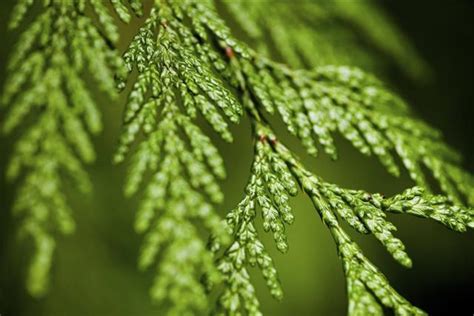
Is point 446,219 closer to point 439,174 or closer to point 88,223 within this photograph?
point 439,174

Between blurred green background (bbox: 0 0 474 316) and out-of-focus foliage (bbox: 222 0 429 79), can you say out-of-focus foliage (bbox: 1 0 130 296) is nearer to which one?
out-of-focus foliage (bbox: 222 0 429 79)

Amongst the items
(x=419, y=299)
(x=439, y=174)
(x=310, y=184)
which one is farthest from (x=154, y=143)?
(x=419, y=299)

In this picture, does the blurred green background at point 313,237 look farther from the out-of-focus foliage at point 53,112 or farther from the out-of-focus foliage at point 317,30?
the out-of-focus foliage at point 53,112

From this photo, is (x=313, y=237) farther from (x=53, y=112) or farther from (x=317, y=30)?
(x=53, y=112)

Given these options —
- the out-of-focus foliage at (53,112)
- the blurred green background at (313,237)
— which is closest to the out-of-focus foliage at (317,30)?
the out-of-focus foliage at (53,112)

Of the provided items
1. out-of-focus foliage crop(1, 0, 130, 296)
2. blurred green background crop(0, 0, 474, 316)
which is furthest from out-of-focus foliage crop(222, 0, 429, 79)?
blurred green background crop(0, 0, 474, 316)

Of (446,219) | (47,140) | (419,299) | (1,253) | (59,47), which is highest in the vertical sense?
(419,299)
